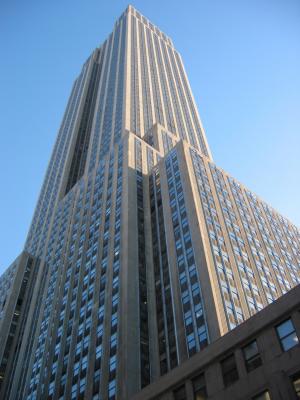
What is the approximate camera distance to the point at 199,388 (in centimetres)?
3191

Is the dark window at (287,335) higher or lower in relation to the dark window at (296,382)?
higher

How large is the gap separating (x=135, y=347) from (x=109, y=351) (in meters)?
3.84

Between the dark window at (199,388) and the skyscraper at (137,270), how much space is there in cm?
2052

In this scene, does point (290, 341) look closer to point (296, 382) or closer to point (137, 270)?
point (296, 382)

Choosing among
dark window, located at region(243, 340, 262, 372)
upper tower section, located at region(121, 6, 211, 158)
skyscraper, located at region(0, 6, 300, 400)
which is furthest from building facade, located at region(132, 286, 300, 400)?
upper tower section, located at region(121, 6, 211, 158)

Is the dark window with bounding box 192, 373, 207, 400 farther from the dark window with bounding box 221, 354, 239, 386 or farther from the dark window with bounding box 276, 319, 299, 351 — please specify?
the dark window with bounding box 276, 319, 299, 351

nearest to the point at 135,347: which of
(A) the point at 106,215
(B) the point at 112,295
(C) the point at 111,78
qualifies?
(B) the point at 112,295

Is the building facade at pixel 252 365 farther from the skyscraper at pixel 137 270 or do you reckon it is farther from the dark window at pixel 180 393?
the skyscraper at pixel 137 270

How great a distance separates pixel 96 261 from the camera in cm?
7650

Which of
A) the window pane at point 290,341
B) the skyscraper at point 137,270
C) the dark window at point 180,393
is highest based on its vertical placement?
the skyscraper at point 137,270

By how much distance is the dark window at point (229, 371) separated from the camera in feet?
99.1

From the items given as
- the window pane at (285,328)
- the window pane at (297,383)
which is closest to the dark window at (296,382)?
the window pane at (297,383)

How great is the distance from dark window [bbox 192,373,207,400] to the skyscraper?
20.5 m

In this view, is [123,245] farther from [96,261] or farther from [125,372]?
[125,372]
